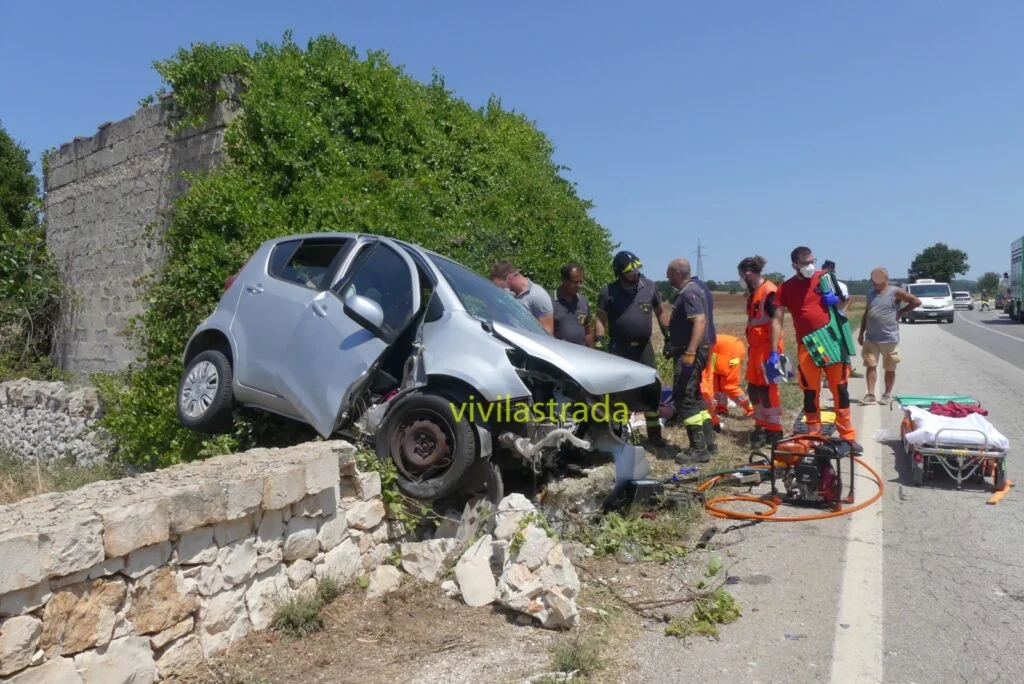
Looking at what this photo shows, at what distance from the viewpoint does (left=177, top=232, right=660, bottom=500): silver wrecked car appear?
17.6ft

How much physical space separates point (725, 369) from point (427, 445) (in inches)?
191

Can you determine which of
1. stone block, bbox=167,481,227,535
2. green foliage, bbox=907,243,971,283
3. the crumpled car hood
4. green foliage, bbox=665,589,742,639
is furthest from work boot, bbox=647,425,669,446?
green foliage, bbox=907,243,971,283

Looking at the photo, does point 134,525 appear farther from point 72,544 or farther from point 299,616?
point 299,616

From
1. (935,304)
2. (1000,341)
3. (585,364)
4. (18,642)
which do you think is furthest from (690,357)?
(935,304)

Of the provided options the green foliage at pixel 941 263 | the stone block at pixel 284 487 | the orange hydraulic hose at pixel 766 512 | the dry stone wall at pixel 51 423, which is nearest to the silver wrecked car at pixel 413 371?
the orange hydraulic hose at pixel 766 512

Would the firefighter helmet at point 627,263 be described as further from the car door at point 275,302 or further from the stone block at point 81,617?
the stone block at point 81,617

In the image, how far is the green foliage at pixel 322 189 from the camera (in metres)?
8.72

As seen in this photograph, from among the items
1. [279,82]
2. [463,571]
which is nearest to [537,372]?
[463,571]

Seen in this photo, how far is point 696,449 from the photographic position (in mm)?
7875

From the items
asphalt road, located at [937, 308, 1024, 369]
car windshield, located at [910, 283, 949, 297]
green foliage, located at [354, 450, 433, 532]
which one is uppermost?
car windshield, located at [910, 283, 949, 297]

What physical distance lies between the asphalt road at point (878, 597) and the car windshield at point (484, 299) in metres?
2.12

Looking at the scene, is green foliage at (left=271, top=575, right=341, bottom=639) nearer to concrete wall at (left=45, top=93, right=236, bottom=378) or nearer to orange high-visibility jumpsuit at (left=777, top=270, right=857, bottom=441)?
orange high-visibility jumpsuit at (left=777, top=270, right=857, bottom=441)

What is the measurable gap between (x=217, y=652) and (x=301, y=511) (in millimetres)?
871

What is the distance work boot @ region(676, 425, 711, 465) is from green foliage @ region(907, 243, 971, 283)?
96271mm
